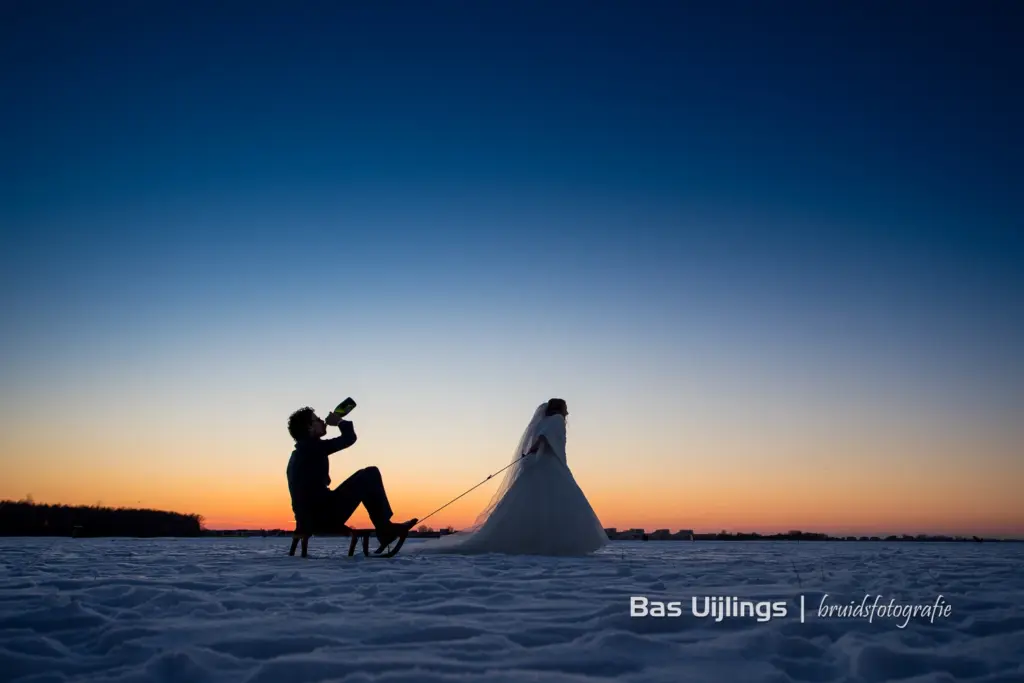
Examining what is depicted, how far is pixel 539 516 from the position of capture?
9984 millimetres

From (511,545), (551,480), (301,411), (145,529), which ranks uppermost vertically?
(301,411)

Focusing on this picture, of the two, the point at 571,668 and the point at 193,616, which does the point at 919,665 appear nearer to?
the point at 571,668

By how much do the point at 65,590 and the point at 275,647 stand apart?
108 inches

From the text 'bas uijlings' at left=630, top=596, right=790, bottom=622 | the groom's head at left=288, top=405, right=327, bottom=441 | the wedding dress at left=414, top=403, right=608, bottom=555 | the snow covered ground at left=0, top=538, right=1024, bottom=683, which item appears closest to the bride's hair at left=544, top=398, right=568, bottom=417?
the wedding dress at left=414, top=403, right=608, bottom=555

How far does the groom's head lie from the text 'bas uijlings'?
206 inches

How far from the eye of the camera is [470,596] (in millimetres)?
4578

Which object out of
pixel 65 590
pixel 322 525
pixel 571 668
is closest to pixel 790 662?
pixel 571 668

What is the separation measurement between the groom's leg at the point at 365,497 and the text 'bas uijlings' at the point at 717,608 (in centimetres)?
Answer: 452

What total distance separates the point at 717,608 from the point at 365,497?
5.08 m

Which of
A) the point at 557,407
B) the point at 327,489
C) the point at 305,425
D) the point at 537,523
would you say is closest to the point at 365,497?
the point at 327,489

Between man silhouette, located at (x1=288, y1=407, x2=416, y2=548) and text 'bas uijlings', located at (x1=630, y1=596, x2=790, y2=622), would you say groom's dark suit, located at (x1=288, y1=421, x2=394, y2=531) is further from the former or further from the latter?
text 'bas uijlings', located at (x1=630, y1=596, x2=790, y2=622)

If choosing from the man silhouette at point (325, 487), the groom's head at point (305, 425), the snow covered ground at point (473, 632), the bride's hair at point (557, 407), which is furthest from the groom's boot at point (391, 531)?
the bride's hair at point (557, 407)

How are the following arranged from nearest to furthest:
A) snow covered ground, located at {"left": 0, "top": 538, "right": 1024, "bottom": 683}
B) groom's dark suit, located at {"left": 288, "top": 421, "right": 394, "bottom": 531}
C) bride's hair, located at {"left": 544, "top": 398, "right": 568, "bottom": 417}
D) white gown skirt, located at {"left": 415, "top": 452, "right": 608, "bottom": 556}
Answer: snow covered ground, located at {"left": 0, "top": 538, "right": 1024, "bottom": 683}
groom's dark suit, located at {"left": 288, "top": 421, "right": 394, "bottom": 531}
white gown skirt, located at {"left": 415, "top": 452, "right": 608, "bottom": 556}
bride's hair, located at {"left": 544, "top": 398, "right": 568, "bottom": 417}

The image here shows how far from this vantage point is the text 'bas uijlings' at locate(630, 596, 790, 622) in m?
3.90
